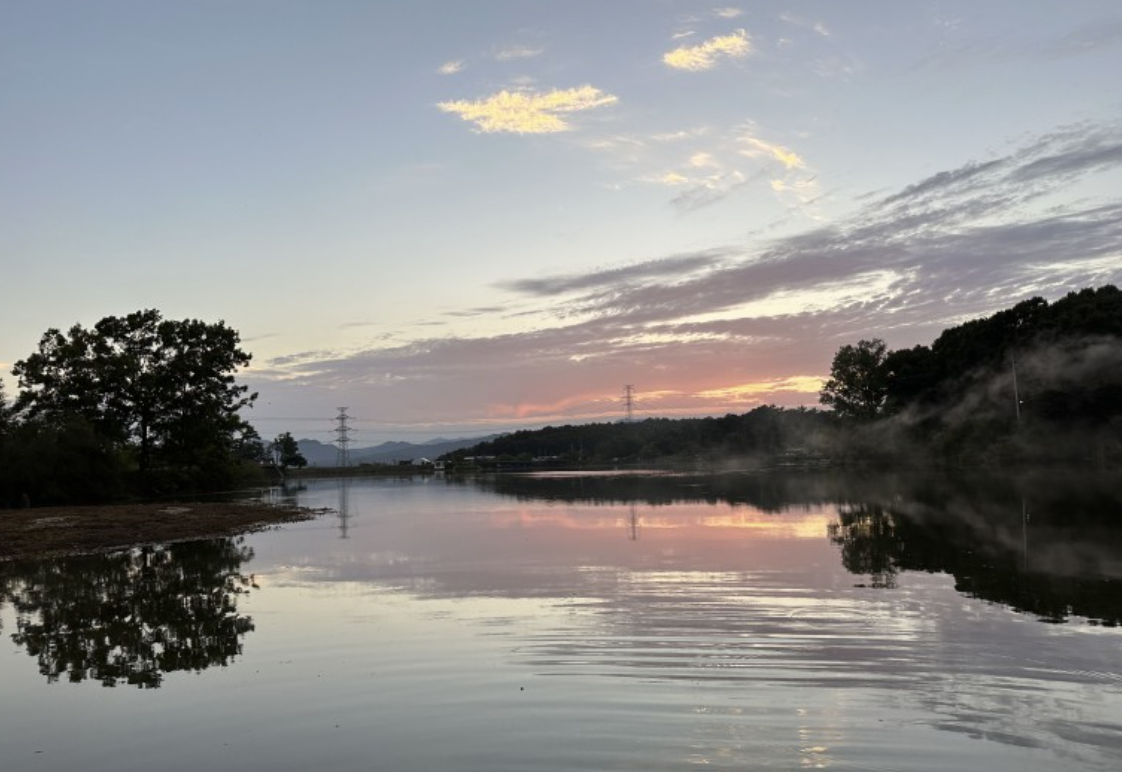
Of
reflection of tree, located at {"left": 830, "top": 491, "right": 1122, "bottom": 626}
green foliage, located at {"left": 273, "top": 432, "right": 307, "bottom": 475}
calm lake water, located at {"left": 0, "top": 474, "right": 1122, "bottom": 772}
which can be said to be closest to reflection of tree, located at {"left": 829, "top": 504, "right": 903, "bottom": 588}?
reflection of tree, located at {"left": 830, "top": 491, "right": 1122, "bottom": 626}

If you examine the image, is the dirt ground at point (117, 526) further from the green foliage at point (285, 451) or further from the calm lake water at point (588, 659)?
the green foliage at point (285, 451)

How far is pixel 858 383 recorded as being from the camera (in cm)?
8888

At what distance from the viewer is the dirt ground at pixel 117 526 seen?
2423cm

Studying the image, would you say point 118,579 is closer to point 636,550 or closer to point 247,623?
point 247,623

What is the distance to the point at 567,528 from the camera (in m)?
26.5

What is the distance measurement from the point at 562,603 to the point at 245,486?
81376mm

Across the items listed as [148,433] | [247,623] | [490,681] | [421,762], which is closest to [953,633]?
[490,681]

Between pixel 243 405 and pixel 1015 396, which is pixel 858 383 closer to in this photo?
pixel 1015 396

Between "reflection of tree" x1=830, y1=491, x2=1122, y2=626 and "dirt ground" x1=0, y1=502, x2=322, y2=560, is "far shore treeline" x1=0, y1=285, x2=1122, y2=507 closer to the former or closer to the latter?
"dirt ground" x1=0, y1=502, x2=322, y2=560

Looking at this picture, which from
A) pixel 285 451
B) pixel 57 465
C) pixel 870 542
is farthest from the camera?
pixel 285 451

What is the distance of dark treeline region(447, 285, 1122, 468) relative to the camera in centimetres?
5866

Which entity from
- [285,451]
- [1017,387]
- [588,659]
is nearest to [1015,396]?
[1017,387]

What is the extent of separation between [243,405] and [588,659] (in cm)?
5439

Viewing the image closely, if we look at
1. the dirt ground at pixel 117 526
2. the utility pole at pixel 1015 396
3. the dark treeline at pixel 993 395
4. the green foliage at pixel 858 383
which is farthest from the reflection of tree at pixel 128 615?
the green foliage at pixel 858 383
